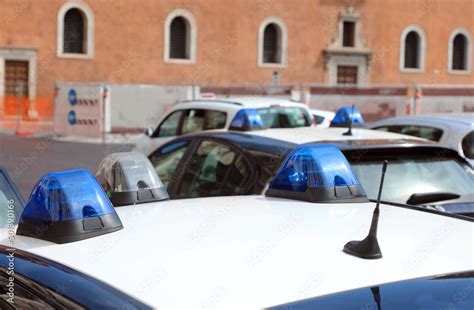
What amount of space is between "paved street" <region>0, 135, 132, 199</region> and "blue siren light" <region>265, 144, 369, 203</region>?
9683mm

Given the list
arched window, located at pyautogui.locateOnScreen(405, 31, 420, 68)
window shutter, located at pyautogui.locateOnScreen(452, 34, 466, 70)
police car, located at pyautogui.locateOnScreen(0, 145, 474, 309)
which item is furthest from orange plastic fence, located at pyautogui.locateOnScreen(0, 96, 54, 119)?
police car, located at pyautogui.locateOnScreen(0, 145, 474, 309)

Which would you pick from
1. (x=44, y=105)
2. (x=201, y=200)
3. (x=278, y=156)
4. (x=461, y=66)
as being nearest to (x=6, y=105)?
(x=44, y=105)

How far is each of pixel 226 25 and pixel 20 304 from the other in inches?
1213

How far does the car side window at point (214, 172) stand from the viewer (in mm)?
5633

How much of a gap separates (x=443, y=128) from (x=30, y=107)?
22.2 m

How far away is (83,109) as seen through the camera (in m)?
22.3

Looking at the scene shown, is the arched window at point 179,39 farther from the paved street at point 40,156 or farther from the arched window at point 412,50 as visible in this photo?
the arched window at point 412,50

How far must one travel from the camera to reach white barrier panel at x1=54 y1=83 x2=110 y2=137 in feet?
72.1

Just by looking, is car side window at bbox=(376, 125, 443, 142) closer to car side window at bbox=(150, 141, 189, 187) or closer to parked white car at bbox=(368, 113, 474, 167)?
parked white car at bbox=(368, 113, 474, 167)

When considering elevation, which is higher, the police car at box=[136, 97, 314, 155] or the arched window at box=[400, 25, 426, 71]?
the arched window at box=[400, 25, 426, 71]

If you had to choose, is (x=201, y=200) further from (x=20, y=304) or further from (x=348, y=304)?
(x=348, y=304)

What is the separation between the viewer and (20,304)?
6.72 ft

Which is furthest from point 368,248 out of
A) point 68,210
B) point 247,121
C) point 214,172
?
point 247,121

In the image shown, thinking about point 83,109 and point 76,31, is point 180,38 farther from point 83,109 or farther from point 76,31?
point 83,109
